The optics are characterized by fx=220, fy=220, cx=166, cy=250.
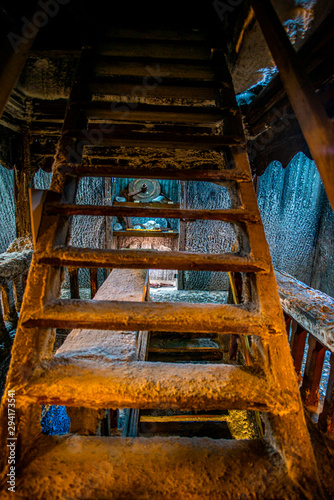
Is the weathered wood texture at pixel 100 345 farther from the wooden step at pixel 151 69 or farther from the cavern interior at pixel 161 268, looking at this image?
the wooden step at pixel 151 69

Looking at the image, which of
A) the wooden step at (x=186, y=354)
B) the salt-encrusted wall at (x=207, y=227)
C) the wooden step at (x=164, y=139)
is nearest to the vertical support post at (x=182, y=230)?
the salt-encrusted wall at (x=207, y=227)

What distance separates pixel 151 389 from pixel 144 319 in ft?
0.85

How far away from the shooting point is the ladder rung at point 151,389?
808 millimetres

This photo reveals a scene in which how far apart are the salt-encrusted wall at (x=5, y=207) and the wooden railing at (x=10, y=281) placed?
174 inches

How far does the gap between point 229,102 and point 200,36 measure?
3.23ft

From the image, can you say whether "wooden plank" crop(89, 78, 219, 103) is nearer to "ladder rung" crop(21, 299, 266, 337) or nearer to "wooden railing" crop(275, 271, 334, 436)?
"ladder rung" crop(21, 299, 266, 337)

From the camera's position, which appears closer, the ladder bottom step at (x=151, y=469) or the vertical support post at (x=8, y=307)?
the ladder bottom step at (x=151, y=469)

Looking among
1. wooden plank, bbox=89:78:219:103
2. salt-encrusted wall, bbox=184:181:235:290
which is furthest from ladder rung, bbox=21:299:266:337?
salt-encrusted wall, bbox=184:181:235:290

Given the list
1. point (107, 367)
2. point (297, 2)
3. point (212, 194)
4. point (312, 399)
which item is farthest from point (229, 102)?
point (212, 194)

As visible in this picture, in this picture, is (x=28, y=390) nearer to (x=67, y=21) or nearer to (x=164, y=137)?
(x=164, y=137)

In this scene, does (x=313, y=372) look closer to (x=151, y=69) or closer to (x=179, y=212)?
(x=179, y=212)

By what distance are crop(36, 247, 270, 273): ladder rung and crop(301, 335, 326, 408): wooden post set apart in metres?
1.25

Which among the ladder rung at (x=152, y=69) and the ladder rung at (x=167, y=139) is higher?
the ladder rung at (x=152, y=69)

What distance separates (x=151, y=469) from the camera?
0.75m
